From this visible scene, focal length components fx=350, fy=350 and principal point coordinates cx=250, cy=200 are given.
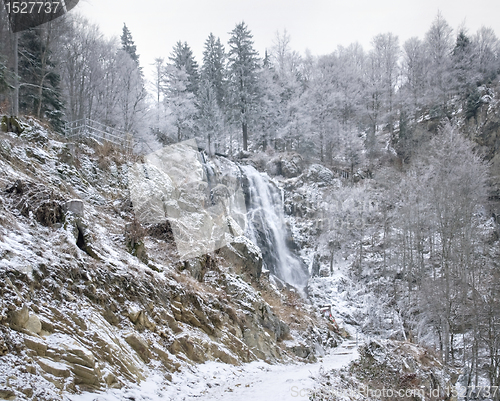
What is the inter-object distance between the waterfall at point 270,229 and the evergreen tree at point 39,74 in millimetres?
13267

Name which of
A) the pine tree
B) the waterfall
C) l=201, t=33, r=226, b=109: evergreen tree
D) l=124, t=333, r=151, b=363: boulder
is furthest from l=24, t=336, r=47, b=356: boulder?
the pine tree

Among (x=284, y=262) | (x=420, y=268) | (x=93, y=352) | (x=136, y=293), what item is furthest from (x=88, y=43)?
(x=420, y=268)

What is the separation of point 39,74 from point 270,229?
55.5 ft

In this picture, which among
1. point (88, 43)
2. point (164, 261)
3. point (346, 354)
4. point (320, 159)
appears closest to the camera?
point (164, 261)

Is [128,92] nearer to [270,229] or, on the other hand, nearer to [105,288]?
[270,229]

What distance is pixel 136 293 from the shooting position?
24.2 feet

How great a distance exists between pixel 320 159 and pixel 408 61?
1828cm

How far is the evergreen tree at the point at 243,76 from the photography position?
3861 centimetres

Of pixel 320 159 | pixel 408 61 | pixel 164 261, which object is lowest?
pixel 164 261

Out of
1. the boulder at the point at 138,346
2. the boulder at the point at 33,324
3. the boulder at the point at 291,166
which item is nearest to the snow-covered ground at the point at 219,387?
the boulder at the point at 138,346

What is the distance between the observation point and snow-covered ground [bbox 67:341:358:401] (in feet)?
16.9

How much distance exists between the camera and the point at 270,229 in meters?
25.0

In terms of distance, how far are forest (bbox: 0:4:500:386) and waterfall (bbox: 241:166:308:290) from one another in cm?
336

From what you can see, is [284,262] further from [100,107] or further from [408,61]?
[408,61]
